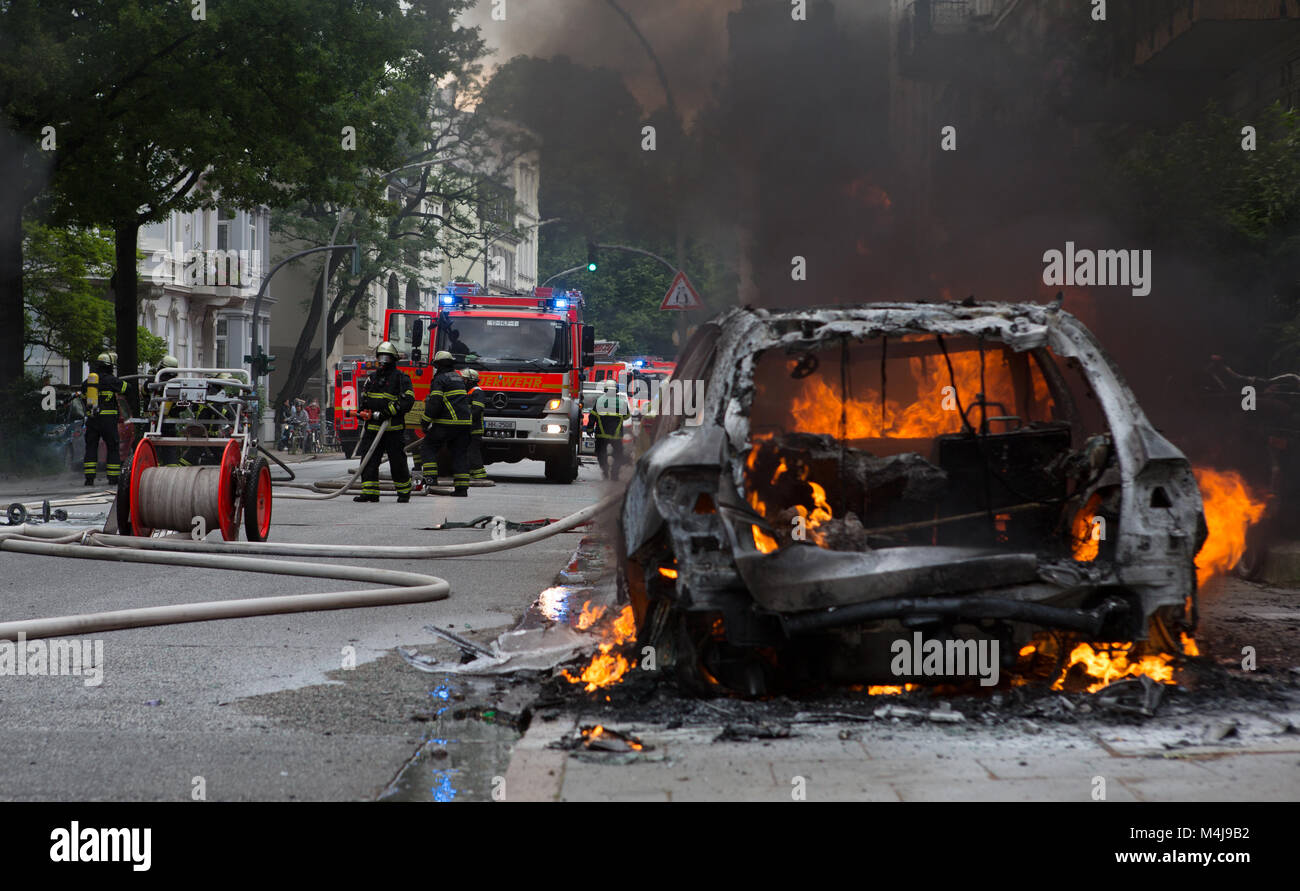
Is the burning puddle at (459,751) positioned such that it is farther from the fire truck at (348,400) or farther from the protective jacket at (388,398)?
the fire truck at (348,400)

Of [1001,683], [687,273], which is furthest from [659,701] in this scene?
[687,273]

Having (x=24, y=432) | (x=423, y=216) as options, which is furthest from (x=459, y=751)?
(x=423, y=216)

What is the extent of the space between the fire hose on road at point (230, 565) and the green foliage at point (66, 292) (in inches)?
878

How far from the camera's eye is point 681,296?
18.1m

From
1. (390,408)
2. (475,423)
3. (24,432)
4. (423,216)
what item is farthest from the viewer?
(423,216)

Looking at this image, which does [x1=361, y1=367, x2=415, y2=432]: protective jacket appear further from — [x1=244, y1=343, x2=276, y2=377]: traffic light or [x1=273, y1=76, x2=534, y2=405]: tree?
[x1=273, y1=76, x2=534, y2=405]: tree

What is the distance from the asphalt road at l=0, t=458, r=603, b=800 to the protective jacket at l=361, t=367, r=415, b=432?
17.3 ft

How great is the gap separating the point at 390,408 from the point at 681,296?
4.15m

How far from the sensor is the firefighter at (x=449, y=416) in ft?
56.7

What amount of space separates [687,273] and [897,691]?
537 inches

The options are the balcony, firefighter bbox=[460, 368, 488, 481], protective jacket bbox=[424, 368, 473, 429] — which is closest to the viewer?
protective jacket bbox=[424, 368, 473, 429]

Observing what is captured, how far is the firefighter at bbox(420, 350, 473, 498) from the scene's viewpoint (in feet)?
56.7

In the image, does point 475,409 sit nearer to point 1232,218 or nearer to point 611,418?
point 611,418

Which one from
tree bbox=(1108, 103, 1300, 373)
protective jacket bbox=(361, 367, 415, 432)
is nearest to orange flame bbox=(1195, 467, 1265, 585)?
tree bbox=(1108, 103, 1300, 373)
